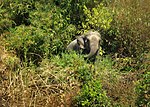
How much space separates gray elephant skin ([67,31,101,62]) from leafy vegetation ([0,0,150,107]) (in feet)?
0.35

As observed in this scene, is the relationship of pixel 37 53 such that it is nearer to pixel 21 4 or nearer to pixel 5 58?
pixel 5 58

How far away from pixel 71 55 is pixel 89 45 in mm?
288

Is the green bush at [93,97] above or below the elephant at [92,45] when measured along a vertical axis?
below

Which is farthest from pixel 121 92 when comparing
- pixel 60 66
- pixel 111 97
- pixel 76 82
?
pixel 60 66

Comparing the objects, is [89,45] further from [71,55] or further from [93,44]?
[71,55]

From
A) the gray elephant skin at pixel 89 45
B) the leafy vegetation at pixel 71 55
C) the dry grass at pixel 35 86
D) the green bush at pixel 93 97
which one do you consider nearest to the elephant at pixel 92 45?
the gray elephant skin at pixel 89 45

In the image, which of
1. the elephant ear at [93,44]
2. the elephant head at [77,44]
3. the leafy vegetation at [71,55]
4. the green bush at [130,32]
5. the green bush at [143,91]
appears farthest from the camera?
the green bush at [130,32]

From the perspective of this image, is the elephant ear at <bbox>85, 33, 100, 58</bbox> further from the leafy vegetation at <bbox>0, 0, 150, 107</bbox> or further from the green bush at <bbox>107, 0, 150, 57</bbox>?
the green bush at <bbox>107, 0, 150, 57</bbox>

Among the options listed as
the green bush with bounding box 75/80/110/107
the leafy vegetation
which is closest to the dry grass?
the leafy vegetation

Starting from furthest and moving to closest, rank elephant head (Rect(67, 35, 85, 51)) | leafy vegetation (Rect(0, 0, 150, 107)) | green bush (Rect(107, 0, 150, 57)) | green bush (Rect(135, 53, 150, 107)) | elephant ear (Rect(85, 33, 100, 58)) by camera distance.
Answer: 1. green bush (Rect(107, 0, 150, 57))
2. elephant head (Rect(67, 35, 85, 51))
3. elephant ear (Rect(85, 33, 100, 58))
4. leafy vegetation (Rect(0, 0, 150, 107))
5. green bush (Rect(135, 53, 150, 107))

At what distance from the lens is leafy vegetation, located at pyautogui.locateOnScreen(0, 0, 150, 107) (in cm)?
513

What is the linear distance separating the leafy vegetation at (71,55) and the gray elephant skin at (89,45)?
107 millimetres

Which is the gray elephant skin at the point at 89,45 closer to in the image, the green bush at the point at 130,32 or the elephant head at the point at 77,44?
the elephant head at the point at 77,44

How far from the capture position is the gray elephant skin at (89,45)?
574 cm
